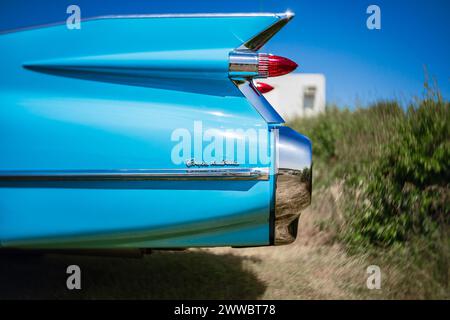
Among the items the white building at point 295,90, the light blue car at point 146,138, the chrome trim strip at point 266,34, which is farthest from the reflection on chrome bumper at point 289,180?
the white building at point 295,90

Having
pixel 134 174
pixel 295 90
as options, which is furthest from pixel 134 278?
pixel 295 90

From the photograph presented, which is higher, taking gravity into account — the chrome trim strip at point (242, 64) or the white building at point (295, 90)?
the white building at point (295, 90)

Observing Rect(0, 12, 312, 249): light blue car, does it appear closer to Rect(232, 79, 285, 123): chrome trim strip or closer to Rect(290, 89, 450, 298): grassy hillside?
Rect(232, 79, 285, 123): chrome trim strip

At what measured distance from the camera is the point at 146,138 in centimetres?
150

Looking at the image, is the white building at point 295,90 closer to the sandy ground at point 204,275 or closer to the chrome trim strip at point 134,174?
the sandy ground at point 204,275

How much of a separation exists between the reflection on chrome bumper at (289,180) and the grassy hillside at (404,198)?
1.21 meters

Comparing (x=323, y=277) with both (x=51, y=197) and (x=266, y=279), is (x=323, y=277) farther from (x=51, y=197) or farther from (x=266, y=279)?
(x=51, y=197)

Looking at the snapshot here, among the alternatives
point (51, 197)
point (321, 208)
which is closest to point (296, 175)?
point (51, 197)

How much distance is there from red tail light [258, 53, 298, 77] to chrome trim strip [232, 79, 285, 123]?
0.08 m

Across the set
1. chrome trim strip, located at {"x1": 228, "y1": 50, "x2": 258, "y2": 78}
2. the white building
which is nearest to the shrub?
chrome trim strip, located at {"x1": 228, "y1": 50, "x2": 258, "y2": 78}

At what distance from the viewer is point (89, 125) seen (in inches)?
59.4

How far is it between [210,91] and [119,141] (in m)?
0.47

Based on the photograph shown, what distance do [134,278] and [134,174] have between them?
132cm

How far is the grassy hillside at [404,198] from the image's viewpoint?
243 centimetres
